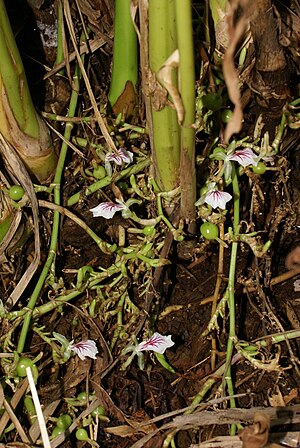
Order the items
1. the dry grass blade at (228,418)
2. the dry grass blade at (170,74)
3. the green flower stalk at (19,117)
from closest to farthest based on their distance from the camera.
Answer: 1. the dry grass blade at (170,74)
2. the dry grass blade at (228,418)
3. the green flower stalk at (19,117)

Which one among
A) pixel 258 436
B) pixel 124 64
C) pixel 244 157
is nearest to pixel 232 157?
pixel 244 157

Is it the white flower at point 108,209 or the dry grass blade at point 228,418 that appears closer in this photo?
the dry grass blade at point 228,418

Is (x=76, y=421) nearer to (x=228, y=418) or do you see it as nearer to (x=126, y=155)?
(x=228, y=418)

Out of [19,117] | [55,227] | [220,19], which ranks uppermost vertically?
[220,19]

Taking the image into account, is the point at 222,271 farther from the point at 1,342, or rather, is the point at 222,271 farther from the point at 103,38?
the point at 103,38

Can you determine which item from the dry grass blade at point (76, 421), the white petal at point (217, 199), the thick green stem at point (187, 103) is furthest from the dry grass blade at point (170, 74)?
the dry grass blade at point (76, 421)

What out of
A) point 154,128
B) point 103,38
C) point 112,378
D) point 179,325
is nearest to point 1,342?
point 112,378

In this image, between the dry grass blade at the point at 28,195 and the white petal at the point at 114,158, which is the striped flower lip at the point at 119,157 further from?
the dry grass blade at the point at 28,195
